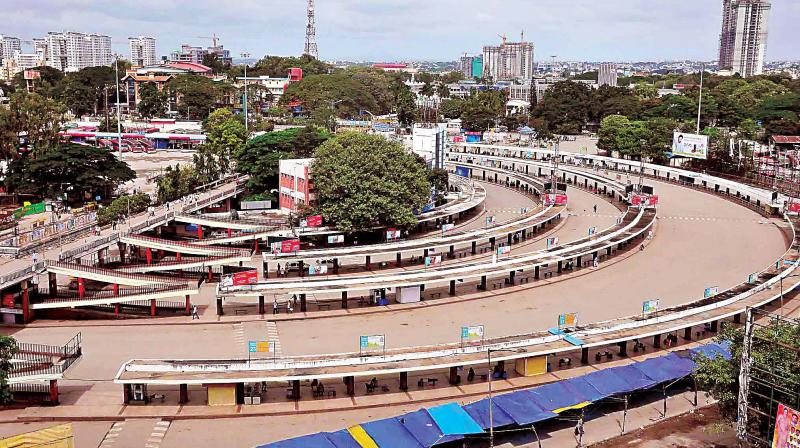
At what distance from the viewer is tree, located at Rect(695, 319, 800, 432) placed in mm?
19641

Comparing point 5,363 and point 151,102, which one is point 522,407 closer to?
point 5,363

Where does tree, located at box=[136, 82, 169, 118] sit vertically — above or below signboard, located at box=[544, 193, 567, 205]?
above

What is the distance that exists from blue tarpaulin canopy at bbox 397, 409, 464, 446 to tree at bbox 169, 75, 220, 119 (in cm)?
10275

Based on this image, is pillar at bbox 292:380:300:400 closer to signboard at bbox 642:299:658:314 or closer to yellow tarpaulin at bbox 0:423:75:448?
yellow tarpaulin at bbox 0:423:75:448

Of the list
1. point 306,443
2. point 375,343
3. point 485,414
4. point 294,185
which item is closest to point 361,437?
point 306,443

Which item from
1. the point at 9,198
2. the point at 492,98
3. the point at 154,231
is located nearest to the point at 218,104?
the point at 492,98

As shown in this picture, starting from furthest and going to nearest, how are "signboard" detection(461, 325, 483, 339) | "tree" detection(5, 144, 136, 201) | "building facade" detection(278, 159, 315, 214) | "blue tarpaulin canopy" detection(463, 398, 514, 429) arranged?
"tree" detection(5, 144, 136, 201), "building facade" detection(278, 159, 315, 214), "signboard" detection(461, 325, 483, 339), "blue tarpaulin canopy" detection(463, 398, 514, 429)

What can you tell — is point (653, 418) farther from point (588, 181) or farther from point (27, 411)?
point (588, 181)

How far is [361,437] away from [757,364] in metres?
10.8

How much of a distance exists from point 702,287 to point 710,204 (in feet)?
92.2

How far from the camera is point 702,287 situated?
1564 inches

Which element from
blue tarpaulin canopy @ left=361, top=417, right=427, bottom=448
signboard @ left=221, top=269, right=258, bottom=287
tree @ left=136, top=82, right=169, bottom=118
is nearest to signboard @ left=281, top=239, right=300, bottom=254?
signboard @ left=221, top=269, right=258, bottom=287

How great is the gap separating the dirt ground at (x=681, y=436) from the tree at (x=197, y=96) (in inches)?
4105

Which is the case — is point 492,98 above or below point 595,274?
above
